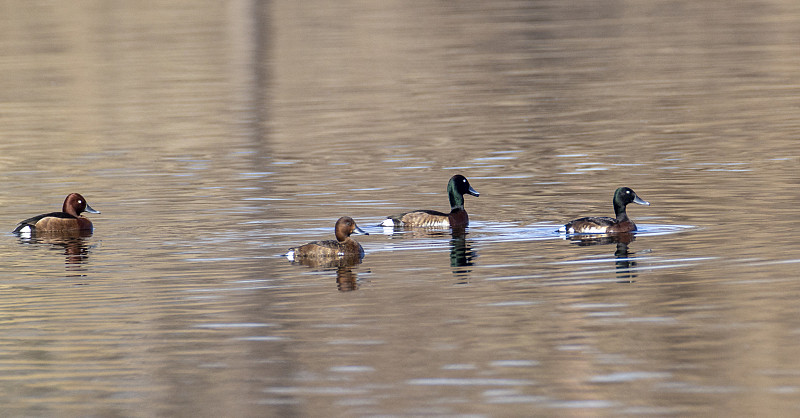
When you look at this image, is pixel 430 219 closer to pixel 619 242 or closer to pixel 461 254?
pixel 461 254

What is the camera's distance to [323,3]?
96375mm

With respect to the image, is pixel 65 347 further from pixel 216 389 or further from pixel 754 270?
pixel 754 270

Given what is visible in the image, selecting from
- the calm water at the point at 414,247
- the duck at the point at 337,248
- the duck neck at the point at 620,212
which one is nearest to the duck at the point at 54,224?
the calm water at the point at 414,247

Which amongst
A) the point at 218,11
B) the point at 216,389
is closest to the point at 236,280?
the point at 216,389

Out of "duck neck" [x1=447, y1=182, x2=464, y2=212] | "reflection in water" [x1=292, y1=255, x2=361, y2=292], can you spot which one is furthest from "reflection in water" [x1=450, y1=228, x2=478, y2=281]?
"reflection in water" [x1=292, y1=255, x2=361, y2=292]

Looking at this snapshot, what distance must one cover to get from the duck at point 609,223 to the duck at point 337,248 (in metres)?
2.99

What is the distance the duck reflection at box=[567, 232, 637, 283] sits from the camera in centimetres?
1709

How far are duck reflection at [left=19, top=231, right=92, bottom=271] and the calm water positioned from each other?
0.43 ft

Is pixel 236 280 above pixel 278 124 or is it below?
below

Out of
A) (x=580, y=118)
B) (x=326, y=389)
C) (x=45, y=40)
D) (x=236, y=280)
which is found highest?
(x=45, y=40)

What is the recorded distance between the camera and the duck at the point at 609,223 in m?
19.2

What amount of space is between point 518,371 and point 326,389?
5.72ft

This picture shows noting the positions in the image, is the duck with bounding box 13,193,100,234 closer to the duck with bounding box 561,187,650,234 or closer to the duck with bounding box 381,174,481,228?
the duck with bounding box 381,174,481,228

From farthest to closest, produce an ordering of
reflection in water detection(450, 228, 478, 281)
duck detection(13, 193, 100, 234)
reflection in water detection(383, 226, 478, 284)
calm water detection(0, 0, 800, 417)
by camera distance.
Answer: duck detection(13, 193, 100, 234) < reflection in water detection(383, 226, 478, 284) < reflection in water detection(450, 228, 478, 281) < calm water detection(0, 0, 800, 417)
